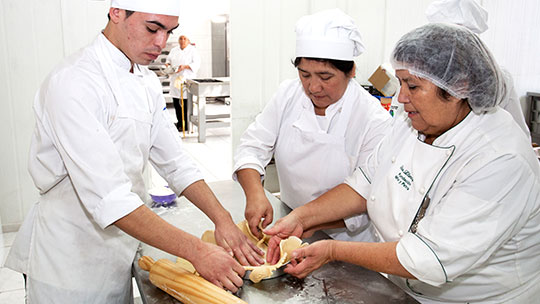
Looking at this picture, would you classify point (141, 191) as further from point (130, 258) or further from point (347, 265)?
point (347, 265)

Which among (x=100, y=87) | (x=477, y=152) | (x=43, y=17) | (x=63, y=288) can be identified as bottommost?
(x=63, y=288)

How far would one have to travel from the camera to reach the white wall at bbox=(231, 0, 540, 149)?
4074mm

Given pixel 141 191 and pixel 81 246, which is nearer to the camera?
pixel 81 246

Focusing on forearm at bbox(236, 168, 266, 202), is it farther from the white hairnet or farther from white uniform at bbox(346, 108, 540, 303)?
the white hairnet

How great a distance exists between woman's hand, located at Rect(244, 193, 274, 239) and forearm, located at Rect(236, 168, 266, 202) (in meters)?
0.03

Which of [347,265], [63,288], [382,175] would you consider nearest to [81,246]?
[63,288]

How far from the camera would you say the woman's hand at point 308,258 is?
1383 millimetres

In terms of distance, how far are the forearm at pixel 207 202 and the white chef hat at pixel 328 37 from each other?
2.26ft

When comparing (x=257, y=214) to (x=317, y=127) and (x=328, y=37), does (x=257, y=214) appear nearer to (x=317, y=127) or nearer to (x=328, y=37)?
(x=317, y=127)

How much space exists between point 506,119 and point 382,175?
0.44m

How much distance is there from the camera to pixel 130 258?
1.53 m

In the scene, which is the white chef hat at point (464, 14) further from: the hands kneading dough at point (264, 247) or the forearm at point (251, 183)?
the hands kneading dough at point (264, 247)

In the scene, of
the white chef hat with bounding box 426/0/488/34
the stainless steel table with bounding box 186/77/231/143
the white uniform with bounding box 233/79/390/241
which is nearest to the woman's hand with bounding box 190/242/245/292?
the white uniform with bounding box 233/79/390/241

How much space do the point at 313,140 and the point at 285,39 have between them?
2.42 m
